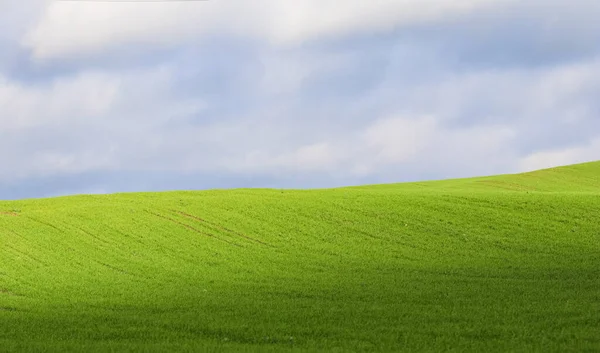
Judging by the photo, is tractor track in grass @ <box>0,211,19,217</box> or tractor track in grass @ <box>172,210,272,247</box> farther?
tractor track in grass @ <box>0,211,19,217</box>

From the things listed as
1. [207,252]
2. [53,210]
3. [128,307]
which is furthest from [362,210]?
[128,307]

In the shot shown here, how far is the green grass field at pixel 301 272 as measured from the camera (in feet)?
69.4

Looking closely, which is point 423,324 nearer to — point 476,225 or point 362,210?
point 476,225

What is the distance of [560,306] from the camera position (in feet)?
82.6

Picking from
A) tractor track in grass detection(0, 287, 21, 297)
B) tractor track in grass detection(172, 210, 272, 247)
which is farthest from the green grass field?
tractor track in grass detection(172, 210, 272, 247)

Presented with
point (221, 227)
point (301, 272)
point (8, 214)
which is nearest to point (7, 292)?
point (301, 272)

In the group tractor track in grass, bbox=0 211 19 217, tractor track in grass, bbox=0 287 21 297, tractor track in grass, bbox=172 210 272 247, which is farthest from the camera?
tractor track in grass, bbox=0 211 19 217

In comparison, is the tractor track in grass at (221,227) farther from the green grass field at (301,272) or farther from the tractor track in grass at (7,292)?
the tractor track in grass at (7,292)

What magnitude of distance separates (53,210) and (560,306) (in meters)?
34.9

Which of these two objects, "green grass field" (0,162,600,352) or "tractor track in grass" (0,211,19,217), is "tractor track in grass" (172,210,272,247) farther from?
"tractor track in grass" (0,211,19,217)

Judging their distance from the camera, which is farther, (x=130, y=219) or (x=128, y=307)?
(x=130, y=219)

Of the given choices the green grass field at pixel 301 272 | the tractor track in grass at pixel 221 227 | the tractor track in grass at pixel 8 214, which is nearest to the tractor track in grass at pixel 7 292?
the green grass field at pixel 301 272

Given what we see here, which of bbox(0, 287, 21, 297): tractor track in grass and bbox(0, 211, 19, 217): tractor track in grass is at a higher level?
bbox(0, 211, 19, 217): tractor track in grass

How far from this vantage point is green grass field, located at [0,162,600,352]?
21141 mm
